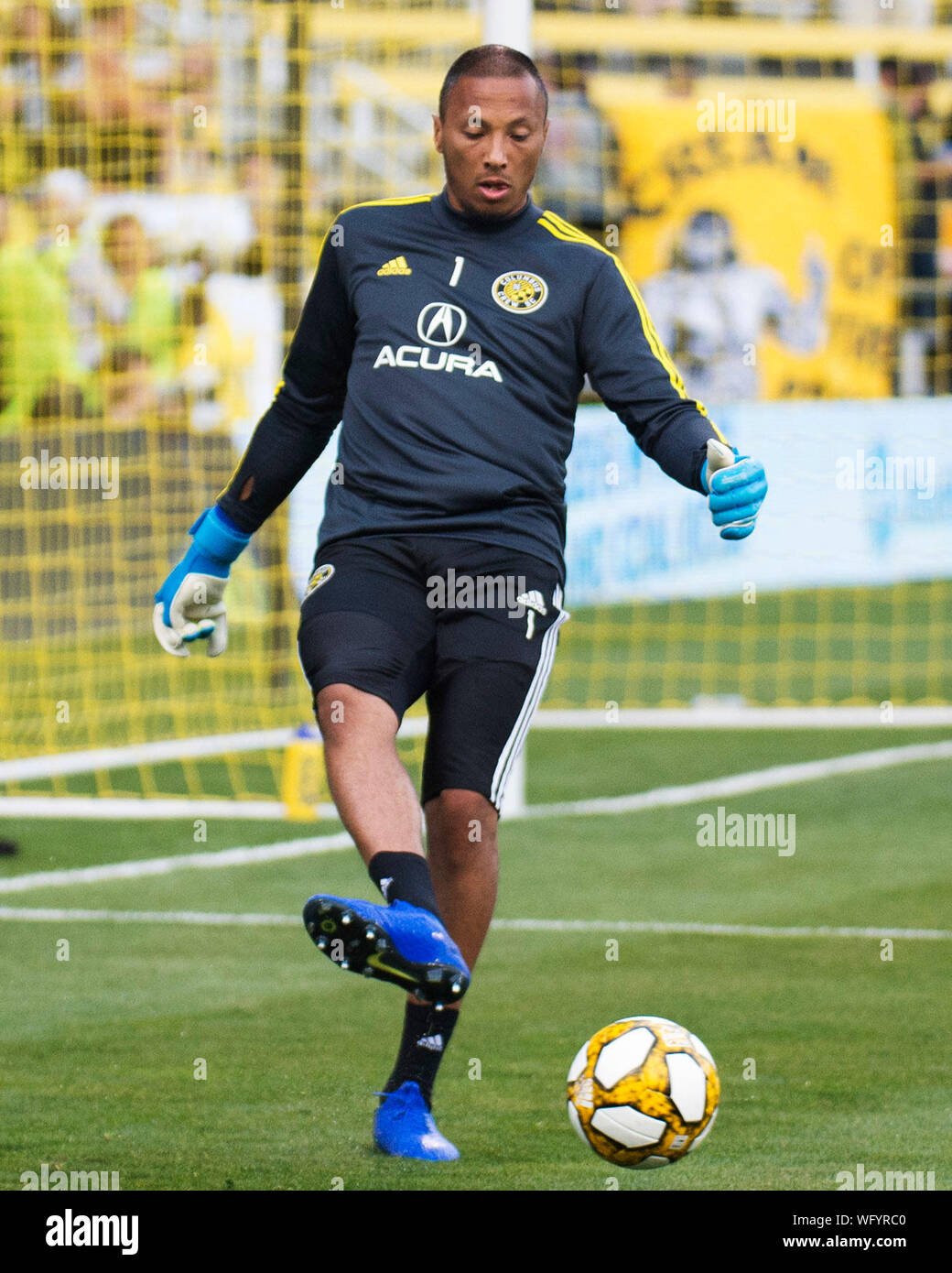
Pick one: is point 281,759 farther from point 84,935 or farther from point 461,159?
point 461,159

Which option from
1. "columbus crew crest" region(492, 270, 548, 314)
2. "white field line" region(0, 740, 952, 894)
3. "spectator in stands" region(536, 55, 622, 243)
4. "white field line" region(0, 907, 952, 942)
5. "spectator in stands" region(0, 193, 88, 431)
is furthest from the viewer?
"spectator in stands" region(536, 55, 622, 243)

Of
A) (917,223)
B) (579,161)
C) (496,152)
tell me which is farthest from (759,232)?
(496,152)

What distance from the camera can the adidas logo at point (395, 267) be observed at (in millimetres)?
4539

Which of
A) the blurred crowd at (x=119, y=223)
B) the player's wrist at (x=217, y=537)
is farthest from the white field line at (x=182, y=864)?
the blurred crowd at (x=119, y=223)

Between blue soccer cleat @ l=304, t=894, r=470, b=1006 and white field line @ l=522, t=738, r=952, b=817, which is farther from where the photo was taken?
white field line @ l=522, t=738, r=952, b=817

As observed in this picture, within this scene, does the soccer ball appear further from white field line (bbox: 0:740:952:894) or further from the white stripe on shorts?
white field line (bbox: 0:740:952:894)

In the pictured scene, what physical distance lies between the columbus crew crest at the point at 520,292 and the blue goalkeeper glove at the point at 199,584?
86cm

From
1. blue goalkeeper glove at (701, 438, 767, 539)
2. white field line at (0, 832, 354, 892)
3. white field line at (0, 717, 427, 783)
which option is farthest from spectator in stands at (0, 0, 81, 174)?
blue goalkeeper glove at (701, 438, 767, 539)

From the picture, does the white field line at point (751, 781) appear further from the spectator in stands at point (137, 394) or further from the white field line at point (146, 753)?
the spectator in stands at point (137, 394)

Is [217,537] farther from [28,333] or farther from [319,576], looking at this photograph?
[28,333]

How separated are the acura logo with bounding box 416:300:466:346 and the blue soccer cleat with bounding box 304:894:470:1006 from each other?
4.12ft

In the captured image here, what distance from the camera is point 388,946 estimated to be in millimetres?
3689

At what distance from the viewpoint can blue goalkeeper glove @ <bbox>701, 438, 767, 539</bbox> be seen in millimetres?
4133

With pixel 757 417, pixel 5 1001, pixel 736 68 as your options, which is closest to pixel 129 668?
pixel 757 417
